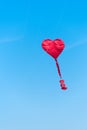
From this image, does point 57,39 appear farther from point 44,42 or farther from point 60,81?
point 60,81

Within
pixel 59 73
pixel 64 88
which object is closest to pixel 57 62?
pixel 59 73

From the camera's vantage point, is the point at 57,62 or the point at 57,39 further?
the point at 57,39

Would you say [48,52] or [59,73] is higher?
[48,52]

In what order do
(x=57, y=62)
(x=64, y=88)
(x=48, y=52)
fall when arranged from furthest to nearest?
(x=48, y=52) → (x=57, y=62) → (x=64, y=88)

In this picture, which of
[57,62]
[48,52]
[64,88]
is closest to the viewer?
[64,88]

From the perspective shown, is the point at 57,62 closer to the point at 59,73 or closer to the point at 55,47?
the point at 59,73

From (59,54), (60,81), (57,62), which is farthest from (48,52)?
(60,81)

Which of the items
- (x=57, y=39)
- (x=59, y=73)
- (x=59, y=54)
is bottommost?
(x=59, y=73)
